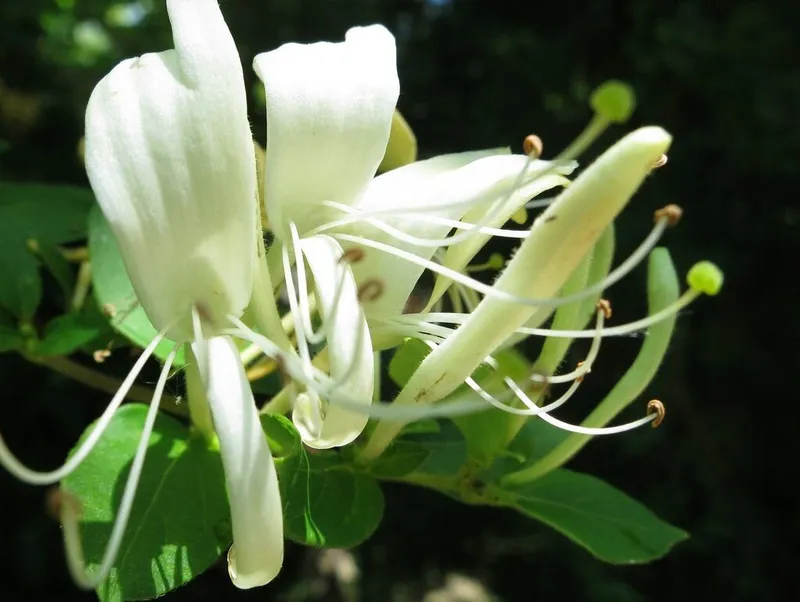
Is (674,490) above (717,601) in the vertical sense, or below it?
above

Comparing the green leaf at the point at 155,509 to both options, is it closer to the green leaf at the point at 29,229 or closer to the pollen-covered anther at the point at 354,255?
the pollen-covered anther at the point at 354,255

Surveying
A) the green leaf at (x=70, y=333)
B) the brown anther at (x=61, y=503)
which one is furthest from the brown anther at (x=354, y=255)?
the green leaf at (x=70, y=333)

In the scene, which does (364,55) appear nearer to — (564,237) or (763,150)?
(564,237)

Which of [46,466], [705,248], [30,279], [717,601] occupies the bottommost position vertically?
[717,601]

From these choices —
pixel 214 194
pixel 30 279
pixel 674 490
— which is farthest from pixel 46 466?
pixel 214 194

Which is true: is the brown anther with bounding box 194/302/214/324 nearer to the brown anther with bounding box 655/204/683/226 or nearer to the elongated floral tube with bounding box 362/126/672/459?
the elongated floral tube with bounding box 362/126/672/459

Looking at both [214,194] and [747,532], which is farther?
[747,532]

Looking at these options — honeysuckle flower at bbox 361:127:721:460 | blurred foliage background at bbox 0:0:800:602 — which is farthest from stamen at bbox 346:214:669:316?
blurred foliage background at bbox 0:0:800:602
